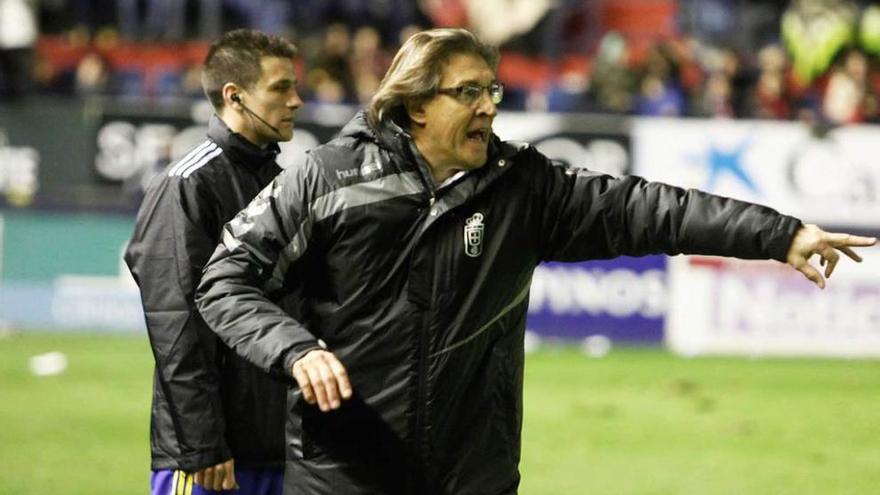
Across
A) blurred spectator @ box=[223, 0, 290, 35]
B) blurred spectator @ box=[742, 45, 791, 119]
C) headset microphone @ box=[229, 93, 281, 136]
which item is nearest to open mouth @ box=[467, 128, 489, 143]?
headset microphone @ box=[229, 93, 281, 136]

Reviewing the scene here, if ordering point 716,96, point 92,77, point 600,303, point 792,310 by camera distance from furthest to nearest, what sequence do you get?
point 92,77
point 716,96
point 600,303
point 792,310

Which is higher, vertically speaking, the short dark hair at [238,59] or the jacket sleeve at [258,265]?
the short dark hair at [238,59]

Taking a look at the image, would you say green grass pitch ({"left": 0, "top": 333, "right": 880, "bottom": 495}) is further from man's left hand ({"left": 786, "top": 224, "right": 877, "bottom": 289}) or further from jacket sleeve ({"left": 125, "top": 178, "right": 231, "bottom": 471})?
man's left hand ({"left": 786, "top": 224, "right": 877, "bottom": 289})

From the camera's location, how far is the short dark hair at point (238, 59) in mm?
6246

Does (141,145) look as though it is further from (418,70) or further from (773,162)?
(418,70)

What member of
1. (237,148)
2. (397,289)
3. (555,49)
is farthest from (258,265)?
(555,49)

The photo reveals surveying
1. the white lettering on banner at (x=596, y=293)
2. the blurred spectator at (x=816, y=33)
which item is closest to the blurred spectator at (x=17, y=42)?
the white lettering on banner at (x=596, y=293)

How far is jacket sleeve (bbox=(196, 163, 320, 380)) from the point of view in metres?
4.74

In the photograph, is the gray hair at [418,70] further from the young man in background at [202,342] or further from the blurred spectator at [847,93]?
the blurred spectator at [847,93]

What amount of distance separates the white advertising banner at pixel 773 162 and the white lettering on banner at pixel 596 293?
97 cm

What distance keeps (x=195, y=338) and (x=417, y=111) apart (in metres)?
1.30

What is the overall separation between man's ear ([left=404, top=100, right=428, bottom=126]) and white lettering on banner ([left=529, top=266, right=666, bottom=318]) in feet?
34.8

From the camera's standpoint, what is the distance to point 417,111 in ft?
16.1

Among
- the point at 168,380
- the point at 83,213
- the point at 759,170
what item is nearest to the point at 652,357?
the point at 759,170
